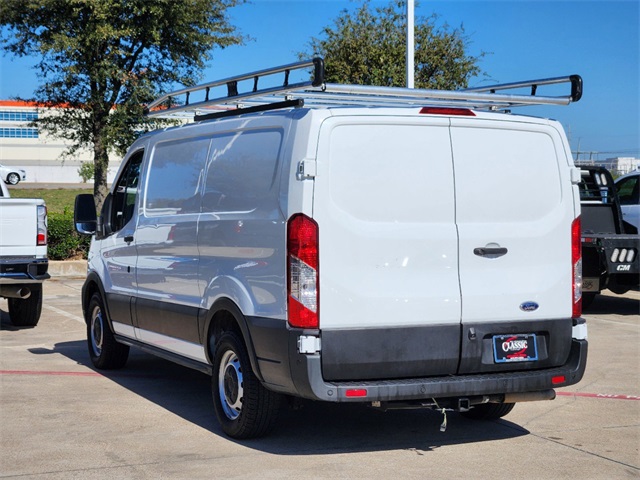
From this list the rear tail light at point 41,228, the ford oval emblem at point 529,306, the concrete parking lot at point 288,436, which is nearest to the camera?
the concrete parking lot at point 288,436

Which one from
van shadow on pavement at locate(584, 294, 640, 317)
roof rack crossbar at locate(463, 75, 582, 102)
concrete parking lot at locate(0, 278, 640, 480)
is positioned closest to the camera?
concrete parking lot at locate(0, 278, 640, 480)

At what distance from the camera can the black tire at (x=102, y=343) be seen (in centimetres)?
962

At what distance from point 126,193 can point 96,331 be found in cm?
163

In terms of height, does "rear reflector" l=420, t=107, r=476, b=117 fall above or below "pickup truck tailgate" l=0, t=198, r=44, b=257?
above

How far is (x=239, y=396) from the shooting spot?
6.85m

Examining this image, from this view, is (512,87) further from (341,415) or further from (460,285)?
(341,415)

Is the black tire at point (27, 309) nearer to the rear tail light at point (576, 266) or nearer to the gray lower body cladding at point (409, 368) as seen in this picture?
the gray lower body cladding at point (409, 368)

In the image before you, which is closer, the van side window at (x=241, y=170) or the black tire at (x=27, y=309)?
the van side window at (x=241, y=170)

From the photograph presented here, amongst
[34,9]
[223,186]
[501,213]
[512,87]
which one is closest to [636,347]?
[512,87]

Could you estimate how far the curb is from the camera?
2006cm

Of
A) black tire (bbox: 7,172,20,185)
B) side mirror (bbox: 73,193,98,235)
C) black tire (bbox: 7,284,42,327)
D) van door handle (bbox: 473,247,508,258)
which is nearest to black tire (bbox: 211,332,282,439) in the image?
van door handle (bbox: 473,247,508,258)

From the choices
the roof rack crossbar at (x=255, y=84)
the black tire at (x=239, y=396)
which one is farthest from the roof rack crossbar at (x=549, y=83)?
the black tire at (x=239, y=396)

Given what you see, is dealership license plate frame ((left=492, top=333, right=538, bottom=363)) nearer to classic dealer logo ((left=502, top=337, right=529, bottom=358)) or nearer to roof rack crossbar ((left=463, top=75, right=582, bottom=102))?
classic dealer logo ((left=502, top=337, right=529, bottom=358))

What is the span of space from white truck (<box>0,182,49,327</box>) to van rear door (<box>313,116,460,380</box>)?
676 cm
